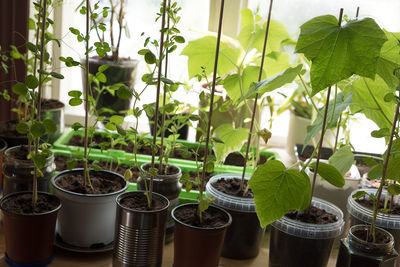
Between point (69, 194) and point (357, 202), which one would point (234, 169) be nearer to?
point (357, 202)

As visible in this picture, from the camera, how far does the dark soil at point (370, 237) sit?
995 mm

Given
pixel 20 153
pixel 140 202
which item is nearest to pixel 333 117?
pixel 140 202

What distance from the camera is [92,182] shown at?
3.81 ft

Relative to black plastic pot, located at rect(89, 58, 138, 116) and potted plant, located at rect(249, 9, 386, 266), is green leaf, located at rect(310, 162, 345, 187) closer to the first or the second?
potted plant, located at rect(249, 9, 386, 266)

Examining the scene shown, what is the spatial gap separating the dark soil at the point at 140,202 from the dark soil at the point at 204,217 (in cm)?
4

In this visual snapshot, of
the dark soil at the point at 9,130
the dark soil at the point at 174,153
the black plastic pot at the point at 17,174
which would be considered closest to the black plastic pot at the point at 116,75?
the dark soil at the point at 174,153

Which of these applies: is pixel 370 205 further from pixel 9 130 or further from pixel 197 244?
pixel 9 130

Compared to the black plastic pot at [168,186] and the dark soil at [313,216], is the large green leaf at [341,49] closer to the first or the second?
the dark soil at [313,216]

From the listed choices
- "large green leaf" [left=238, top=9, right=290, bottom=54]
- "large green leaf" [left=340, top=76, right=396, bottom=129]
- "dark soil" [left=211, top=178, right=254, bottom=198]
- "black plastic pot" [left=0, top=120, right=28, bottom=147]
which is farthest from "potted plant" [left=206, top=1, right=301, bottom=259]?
"black plastic pot" [left=0, top=120, right=28, bottom=147]

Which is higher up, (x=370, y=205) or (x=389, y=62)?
(x=389, y=62)

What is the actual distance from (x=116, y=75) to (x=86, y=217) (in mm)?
669

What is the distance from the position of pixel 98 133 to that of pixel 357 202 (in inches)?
35.7

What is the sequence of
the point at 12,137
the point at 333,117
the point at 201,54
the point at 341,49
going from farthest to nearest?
1. the point at 12,137
2. the point at 201,54
3. the point at 333,117
4. the point at 341,49

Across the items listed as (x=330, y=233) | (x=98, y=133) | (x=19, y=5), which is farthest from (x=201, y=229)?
(x=19, y=5)
